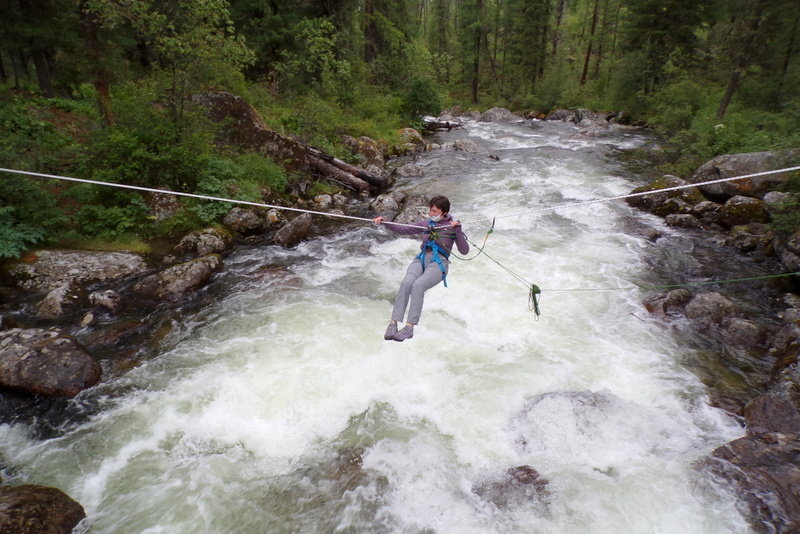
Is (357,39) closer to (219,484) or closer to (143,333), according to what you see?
(143,333)

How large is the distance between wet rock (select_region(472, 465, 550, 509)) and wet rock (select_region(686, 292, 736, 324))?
4.67 m

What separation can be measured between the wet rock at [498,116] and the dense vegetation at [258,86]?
3.07 m

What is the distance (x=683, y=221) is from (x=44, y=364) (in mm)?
13918

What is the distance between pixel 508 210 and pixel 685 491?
30.9ft

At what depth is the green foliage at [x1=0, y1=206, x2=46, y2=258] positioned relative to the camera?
7069mm

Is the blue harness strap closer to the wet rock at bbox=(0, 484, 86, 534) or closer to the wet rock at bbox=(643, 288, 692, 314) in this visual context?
the wet rock at bbox=(643, 288, 692, 314)

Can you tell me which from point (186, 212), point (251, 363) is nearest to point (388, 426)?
point (251, 363)

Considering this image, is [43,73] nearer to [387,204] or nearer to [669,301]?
[387,204]

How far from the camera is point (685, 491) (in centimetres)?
414

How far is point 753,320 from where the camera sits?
6.86 meters

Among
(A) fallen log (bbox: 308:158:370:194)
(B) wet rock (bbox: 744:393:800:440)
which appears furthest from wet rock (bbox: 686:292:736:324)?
(A) fallen log (bbox: 308:158:370:194)

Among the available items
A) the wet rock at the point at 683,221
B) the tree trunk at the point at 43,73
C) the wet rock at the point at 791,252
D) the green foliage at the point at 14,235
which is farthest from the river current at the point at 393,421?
the tree trunk at the point at 43,73

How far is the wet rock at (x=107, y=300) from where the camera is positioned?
7016 millimetres

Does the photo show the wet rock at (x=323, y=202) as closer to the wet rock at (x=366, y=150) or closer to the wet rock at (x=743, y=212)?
the wet rock at (x=366, y=150)
